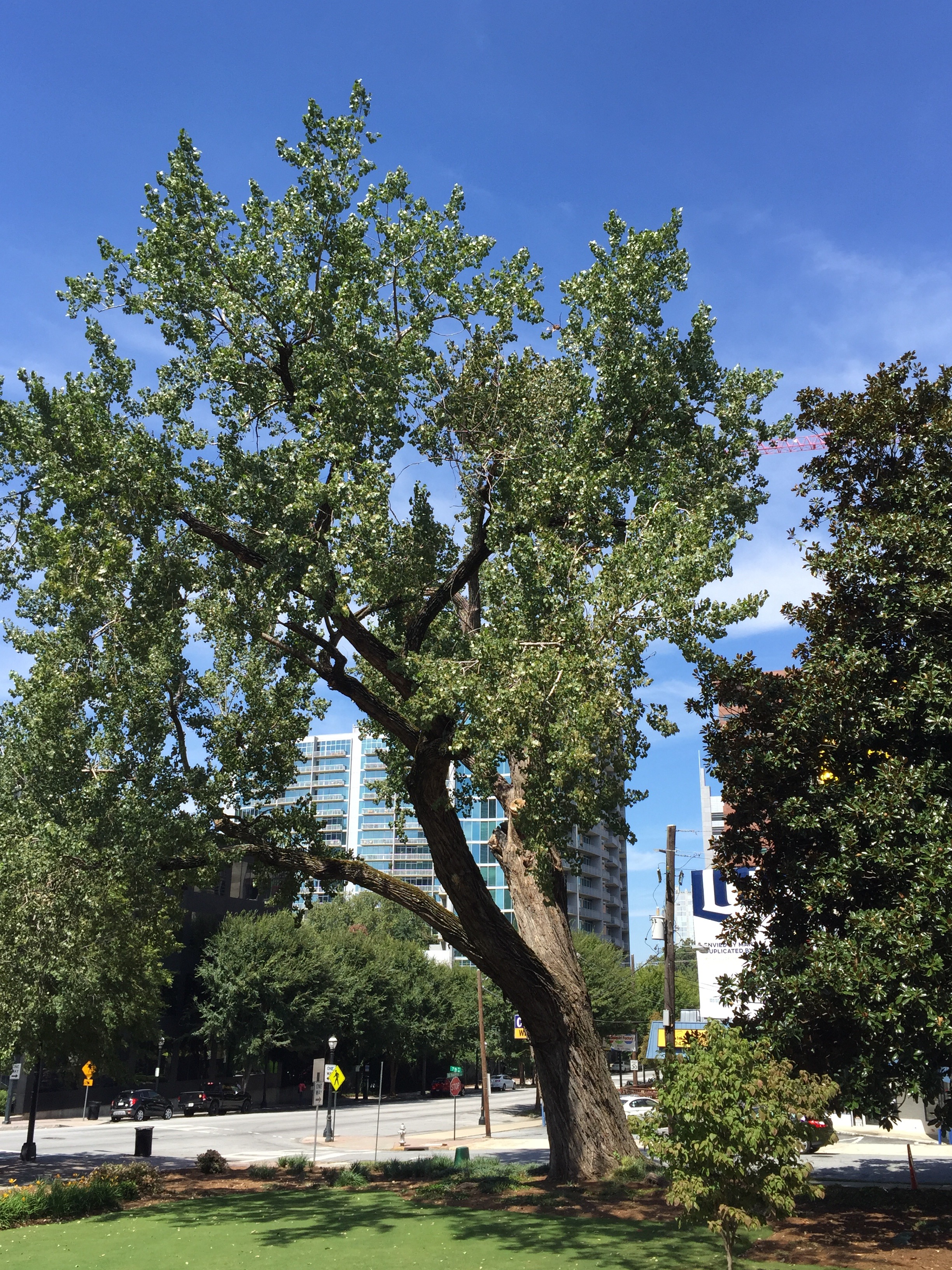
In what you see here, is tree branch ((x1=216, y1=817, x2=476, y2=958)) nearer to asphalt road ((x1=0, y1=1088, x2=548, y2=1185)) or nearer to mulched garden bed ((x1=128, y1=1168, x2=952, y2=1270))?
mulched garden bed ((x1=128, y1=1168, x2=952, y2=1270))

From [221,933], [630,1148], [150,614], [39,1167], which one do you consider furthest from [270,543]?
[221,933]

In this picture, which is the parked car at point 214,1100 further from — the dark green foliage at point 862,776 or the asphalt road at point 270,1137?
the dark green foliage at point 862,776

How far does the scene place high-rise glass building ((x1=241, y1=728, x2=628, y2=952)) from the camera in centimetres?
11300

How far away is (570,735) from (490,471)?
5424 millimetres

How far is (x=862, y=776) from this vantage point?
11.5m

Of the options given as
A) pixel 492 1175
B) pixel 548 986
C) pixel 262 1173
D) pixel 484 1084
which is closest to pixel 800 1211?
pixel 548 986

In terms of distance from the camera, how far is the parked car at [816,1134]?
29.8 feet

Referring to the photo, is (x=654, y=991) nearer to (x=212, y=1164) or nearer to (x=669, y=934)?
(x=669, y=934)

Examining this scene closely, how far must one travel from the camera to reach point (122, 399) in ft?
49.6

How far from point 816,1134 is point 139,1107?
137 feet

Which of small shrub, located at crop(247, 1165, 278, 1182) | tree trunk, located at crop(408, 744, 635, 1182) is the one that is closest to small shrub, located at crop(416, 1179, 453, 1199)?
tree trunk, located at crop(408, 744, 635, 1182)

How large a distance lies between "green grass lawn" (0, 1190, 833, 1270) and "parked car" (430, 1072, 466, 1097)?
182 ft

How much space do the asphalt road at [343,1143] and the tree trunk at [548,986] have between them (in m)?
5.38

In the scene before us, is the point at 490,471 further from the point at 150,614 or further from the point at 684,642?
the point at 150,614
